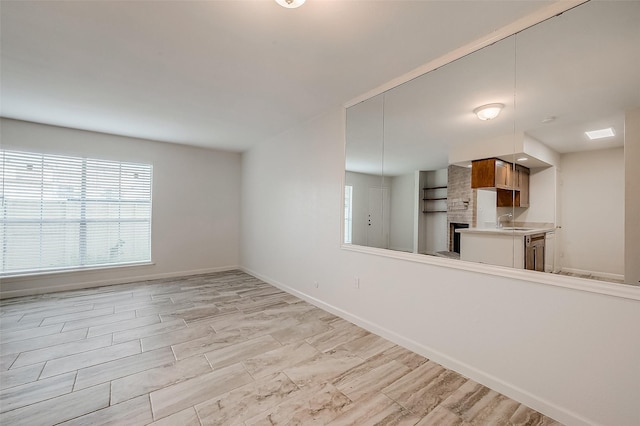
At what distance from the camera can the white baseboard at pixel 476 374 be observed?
64.2 inches

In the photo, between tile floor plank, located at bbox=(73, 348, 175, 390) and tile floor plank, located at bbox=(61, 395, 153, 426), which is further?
tile floor plank, located at bbox=(73, 348, 175, 390)

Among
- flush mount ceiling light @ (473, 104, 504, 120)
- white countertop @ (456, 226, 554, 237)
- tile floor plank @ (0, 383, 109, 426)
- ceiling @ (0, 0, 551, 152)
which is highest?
ceiling @ (0, 0, 551, 152)

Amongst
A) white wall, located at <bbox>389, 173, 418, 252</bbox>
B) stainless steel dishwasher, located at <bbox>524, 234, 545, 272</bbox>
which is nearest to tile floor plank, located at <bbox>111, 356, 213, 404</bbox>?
white wall, located at <bbox>389, 173, 418, 252</bbox>

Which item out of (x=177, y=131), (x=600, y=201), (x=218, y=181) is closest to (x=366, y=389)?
(x=600, y=201)

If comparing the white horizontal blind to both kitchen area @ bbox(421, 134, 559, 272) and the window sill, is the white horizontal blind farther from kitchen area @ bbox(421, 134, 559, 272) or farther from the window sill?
kitchen area @ bbox(421, 134, 559, 272)

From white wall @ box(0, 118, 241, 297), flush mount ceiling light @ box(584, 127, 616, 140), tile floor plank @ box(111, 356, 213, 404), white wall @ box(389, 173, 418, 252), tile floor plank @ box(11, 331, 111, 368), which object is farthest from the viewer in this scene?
white wall @ box(0, 118, 241, 297)

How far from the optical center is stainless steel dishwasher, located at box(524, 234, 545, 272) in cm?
177

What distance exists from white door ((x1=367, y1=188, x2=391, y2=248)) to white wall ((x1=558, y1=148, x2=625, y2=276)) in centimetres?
142

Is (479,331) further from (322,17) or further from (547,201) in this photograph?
(322,17)

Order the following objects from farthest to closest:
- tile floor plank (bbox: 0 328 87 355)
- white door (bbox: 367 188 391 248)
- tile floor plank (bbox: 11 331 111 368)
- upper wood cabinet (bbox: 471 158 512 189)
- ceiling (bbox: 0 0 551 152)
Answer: white door (bbox: 367 188 391 248) < tile floor plank (bbox: 0 328 87 355) < tile floor plank (bbox: 11 331 111 368) < upper wood cabinet (bbox: 471 158 512 189) < ceiling (bbox: 0 0 551 152)

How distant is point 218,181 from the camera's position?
5.60m

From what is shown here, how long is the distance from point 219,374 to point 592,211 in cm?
277

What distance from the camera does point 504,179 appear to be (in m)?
1.97

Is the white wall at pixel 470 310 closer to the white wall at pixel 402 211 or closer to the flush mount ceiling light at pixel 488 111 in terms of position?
the white wall at pixel 402 211
